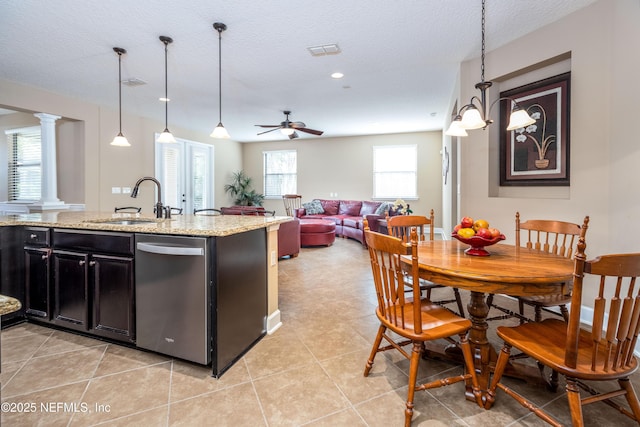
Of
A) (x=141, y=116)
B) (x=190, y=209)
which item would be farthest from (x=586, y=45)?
(x=190, y=209)

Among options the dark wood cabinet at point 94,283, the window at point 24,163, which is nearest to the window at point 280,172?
the window at point 24,163

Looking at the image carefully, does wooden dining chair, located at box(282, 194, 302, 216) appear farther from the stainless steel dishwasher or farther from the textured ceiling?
the stainless steel dishwasher

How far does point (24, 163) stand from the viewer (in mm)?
5629

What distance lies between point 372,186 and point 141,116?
5.74m

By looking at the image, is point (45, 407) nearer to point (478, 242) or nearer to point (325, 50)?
point (478, 242)

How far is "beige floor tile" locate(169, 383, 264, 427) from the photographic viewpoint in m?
1.63

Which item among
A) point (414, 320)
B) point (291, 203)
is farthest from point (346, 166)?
point (414, 320)

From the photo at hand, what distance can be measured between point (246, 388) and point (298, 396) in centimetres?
33

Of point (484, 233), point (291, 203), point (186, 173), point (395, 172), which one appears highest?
point (395, 172)

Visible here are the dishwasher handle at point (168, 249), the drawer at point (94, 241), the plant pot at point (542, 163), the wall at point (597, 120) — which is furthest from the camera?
the plant pot at point (542, 163)

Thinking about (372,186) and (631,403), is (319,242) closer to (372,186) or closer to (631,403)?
(372,186)

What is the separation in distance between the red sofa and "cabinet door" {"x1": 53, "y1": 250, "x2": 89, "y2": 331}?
532cm

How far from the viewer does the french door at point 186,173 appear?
6.96 meters

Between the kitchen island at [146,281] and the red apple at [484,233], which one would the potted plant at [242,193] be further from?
the red apple at [484,233]
